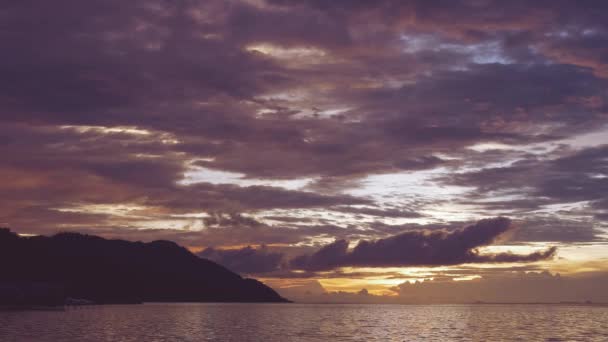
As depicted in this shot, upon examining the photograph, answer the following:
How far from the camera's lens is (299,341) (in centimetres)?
10762

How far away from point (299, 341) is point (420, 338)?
949 inches

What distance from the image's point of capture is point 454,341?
359 feet

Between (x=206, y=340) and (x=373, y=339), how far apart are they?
29.9 m

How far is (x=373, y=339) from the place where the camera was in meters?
114

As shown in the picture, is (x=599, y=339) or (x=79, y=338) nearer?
(x=79, y=338)

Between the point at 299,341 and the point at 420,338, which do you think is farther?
the point at 420,338

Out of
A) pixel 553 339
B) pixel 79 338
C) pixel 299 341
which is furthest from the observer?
pixel 553 339

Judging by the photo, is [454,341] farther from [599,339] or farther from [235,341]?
[235,341]

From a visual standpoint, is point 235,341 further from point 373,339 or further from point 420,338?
point 420,338

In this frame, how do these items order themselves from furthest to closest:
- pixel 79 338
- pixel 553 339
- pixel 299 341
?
1. pixel 553 339
2. pixel 299 341
3. pixel 79 338

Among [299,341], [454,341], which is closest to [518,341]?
[454,341]

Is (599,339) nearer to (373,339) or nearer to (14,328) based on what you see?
(373,339)

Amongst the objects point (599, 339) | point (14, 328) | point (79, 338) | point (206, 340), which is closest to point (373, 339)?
point (206, 340)

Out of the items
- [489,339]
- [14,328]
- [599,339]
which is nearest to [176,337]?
[14,328]
